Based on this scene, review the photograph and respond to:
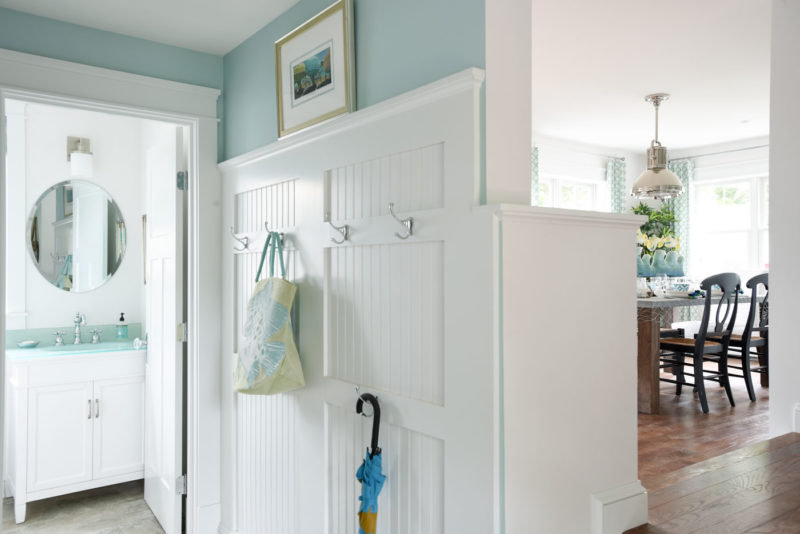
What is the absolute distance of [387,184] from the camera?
1715 millimetres

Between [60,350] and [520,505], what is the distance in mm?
3051

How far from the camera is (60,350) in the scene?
11.1 feet

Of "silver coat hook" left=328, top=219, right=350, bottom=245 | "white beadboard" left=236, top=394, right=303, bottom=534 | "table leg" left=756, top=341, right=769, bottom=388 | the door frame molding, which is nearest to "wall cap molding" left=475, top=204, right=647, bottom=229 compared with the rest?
"silver coat hook" left=328, top=219, right=350, bottom=245

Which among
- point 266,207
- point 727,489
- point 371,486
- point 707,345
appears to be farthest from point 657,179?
point 371,486

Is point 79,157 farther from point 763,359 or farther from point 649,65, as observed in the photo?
point 763,359

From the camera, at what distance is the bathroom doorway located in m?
2.95

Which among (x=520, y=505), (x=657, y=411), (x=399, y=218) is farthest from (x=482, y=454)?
(x=657, y=411)

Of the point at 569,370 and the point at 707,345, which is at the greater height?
the point at 569,370

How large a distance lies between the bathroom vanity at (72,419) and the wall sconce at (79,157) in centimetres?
110

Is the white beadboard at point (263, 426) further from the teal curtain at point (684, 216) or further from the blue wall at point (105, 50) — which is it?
the teal curtain at point (684, 216)

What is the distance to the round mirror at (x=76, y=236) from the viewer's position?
3613mm

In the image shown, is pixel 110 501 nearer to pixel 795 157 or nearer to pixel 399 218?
pixel 399 218

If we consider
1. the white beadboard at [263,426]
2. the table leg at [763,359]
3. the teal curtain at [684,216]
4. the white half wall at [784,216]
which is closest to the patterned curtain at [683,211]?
the teal curtain at [684,216]

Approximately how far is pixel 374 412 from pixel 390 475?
19 centimetres
